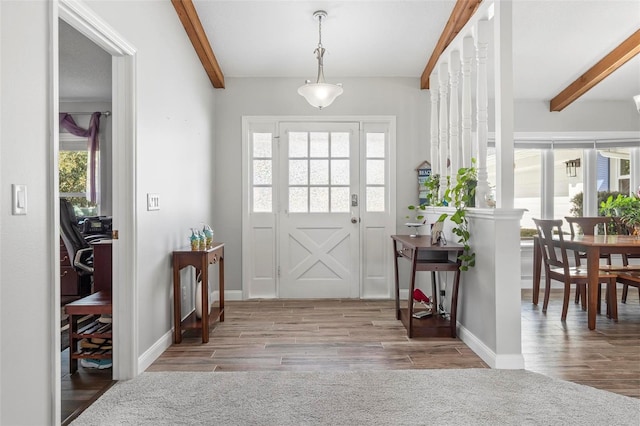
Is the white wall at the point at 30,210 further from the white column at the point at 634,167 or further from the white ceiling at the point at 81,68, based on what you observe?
the white column at the point at 634,167

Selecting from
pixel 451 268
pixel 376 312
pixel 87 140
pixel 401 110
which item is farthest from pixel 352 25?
pixel 87 140

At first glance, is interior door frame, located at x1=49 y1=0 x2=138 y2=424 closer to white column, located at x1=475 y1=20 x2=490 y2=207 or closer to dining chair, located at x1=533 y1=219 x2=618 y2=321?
white column, located at x1=475 y1=20 x2=490 y2=207

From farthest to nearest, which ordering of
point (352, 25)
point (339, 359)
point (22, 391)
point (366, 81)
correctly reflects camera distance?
1. point (366, 81)
2. point (352, 25)
3. point (339, 359)
4. point (22, 391)

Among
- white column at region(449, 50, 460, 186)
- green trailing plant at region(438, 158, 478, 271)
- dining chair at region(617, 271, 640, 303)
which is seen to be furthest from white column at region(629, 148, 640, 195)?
green trailing plant at region(438, 158, 478, 271)

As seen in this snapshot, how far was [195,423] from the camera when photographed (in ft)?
7.12

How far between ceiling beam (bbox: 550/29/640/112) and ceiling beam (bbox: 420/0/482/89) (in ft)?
5.90

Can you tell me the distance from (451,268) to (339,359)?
46.0 inches

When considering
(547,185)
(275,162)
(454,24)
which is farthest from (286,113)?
(547,185)

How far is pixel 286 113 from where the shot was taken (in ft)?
16.6

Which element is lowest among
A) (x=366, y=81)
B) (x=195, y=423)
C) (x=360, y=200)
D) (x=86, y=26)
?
(x=195, y=423)

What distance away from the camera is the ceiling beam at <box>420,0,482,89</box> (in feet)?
12.0

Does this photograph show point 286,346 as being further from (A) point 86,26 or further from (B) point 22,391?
(A) point 86,26

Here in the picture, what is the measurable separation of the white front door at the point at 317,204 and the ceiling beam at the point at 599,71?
2.70 metres

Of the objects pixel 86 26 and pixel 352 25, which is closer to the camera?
pixel 86 26
